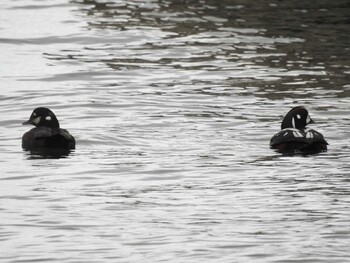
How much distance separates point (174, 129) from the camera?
18641 mm

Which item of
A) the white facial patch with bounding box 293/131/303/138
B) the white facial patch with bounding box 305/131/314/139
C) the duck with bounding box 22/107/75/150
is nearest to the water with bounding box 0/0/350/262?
the duck with bounding box 22/107/75/150

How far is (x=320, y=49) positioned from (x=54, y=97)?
5969mm

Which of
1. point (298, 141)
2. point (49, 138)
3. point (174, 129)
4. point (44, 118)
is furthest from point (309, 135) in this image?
point (44, 118)

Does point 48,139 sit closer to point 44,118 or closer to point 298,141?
point 44,118

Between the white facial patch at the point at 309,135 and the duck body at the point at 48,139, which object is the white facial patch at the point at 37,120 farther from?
the white facial patch at the point at 309,135

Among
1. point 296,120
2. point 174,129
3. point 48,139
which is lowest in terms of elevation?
point 174,129

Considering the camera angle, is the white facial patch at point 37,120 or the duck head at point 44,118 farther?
the white facial patch at point 37,120

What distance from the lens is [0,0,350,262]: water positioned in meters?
12.6

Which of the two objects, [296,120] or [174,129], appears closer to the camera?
[296,120]

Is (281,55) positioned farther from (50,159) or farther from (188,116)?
(50,159)

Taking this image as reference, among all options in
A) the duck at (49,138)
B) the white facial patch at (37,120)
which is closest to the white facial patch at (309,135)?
the duck at (49,138)

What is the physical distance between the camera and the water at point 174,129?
41.4 feet

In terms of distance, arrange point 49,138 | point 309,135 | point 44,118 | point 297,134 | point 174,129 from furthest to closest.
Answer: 1. point 174,129
2. point 44,118
3. point 49,138
4. point 297,134
5. point 309,135

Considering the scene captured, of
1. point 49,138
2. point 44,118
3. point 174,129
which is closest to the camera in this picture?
point 49,138
